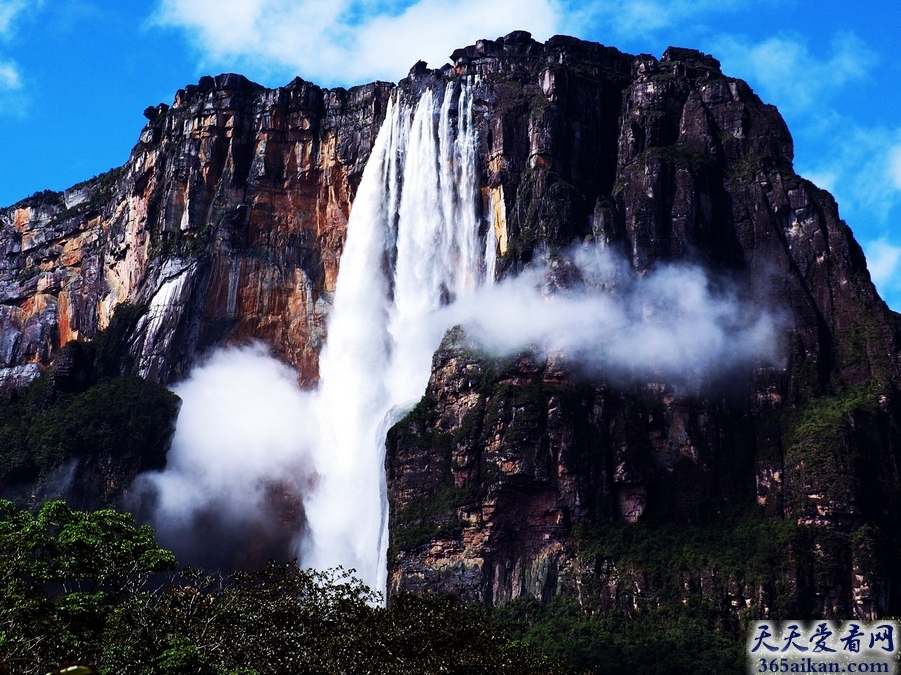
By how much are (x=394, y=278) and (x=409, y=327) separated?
426cm

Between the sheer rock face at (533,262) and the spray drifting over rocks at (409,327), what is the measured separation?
1691 millimetres

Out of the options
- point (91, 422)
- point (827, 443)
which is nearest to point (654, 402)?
point (827, 443)

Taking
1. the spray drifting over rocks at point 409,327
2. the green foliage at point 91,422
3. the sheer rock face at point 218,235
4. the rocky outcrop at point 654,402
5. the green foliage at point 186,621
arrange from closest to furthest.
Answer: the green foliage at point 186,621 → the rocky outcrop at point 654,402 → the spray drifting over rocks at point 409,327 → the green foliage at point 91,422 → the sheer rock face at point 218,235

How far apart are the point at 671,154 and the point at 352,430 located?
29.8 m

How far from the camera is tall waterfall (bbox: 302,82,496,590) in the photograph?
11188 centimetres

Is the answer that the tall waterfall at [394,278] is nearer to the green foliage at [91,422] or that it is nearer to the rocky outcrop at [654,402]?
the rocky outcrop at [654,402]

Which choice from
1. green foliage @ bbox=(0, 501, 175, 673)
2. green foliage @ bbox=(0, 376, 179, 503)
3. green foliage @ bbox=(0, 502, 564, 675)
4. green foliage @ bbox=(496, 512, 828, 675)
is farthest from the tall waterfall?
green foliage @ bbox=(0, 501, 175, 673)

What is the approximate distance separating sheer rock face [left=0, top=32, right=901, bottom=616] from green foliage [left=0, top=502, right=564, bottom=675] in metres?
35.3

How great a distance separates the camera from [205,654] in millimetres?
49562

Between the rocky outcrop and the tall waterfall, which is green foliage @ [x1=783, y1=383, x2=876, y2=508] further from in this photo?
the tall waterfall

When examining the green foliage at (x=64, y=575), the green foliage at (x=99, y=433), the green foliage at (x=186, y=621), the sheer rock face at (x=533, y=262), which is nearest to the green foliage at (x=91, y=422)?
the green foliage at (x=99, y=433)

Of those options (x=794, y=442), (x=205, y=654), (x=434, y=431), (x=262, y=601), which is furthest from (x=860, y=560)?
(x=205, y=654)

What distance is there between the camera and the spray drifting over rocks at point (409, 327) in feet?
344

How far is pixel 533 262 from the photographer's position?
4267 inches
